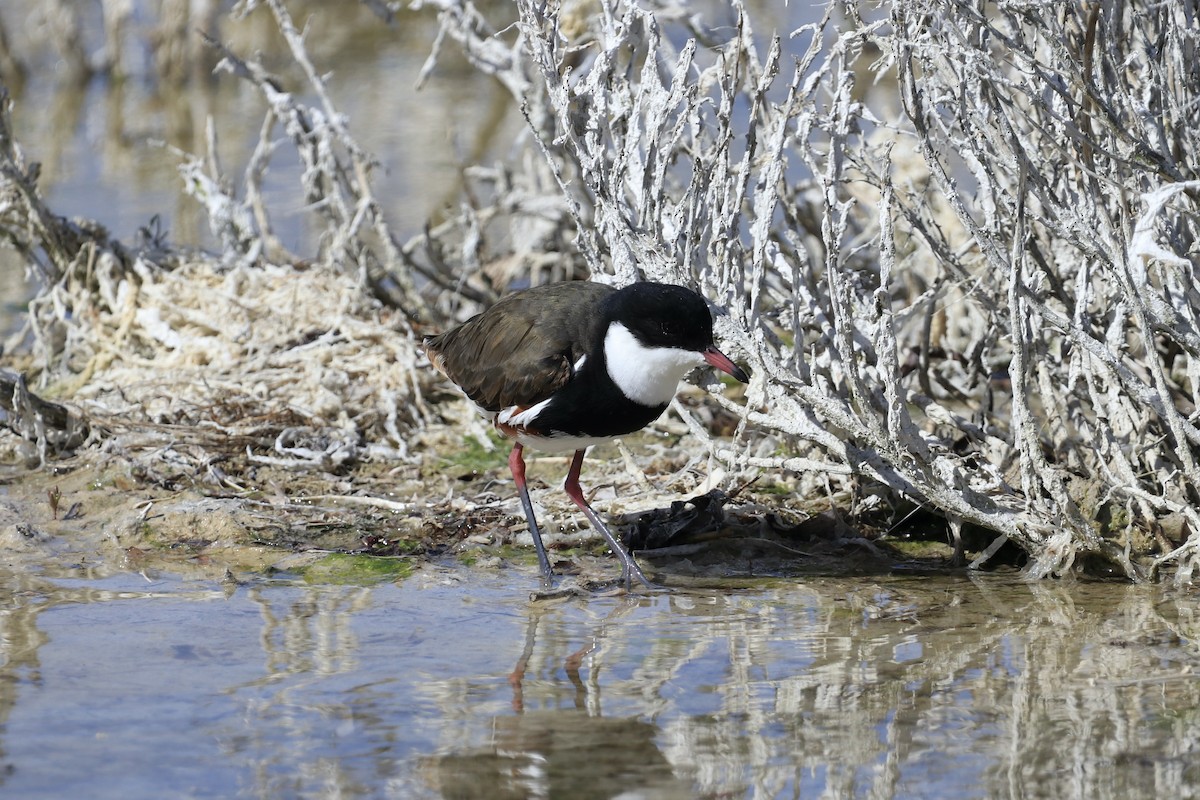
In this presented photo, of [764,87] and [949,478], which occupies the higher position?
[764,87]

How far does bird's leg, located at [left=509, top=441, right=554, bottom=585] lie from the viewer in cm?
550

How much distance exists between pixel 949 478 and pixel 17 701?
3105 mm

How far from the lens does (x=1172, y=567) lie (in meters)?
5.29

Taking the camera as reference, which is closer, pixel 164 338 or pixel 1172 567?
pixel 1172 567

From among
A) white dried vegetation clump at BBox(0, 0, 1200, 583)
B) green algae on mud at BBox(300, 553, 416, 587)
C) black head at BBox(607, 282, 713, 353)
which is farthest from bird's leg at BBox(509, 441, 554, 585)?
black head at BBox(607, 282, 713, 353)

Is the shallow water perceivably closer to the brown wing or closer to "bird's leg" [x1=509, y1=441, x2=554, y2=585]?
"bird's leg" [x1=509, y1=441, x2=554, y2=585]

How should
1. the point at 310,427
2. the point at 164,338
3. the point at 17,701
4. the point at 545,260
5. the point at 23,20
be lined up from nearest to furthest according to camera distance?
the point at 17,701 < the point at 310,427 < the point at 164,338 < the point at 545,260 < the point at 23,20

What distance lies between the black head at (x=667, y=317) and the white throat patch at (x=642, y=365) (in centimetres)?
3

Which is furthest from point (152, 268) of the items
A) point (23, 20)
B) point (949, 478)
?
point (23, 20)

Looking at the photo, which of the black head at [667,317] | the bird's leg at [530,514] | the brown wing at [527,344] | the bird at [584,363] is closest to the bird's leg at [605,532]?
the bird at [584,363]

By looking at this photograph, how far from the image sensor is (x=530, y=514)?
18.6 feet

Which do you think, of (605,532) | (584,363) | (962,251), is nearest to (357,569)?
(605,532)

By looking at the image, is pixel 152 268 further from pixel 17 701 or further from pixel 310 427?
pixel 17 701

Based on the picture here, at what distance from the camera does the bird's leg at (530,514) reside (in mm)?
5500
